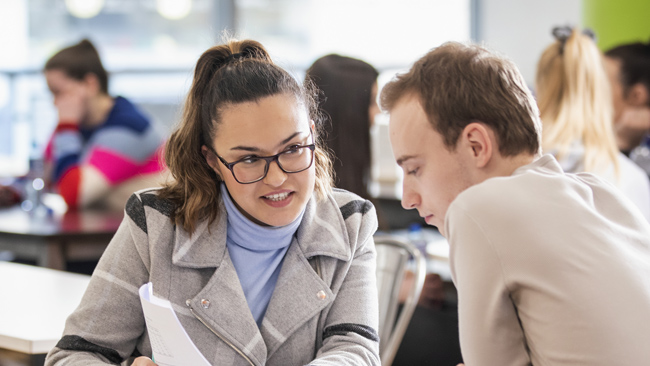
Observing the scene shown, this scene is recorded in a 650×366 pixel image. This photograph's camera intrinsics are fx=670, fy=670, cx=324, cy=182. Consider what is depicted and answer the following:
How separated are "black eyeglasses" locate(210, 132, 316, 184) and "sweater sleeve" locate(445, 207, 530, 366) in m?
0.43

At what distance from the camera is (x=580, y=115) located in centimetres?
272

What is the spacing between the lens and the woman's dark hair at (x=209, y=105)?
1394 millimetres

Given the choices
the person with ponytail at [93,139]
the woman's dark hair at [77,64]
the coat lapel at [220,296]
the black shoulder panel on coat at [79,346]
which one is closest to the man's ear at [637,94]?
the person with ponytail at [93,139]

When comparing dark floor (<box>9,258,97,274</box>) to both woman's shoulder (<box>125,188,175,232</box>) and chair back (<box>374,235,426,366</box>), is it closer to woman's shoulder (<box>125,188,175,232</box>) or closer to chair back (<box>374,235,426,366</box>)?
chair back (<box>374,235,426,366</box>)

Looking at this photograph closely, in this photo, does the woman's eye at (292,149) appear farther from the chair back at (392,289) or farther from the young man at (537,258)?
the chair back at (392,289)

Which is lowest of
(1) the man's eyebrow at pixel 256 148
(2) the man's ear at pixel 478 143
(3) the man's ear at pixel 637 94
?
(3) the man's ear at pixel 637 94

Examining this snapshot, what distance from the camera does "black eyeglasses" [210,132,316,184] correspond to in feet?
4.51

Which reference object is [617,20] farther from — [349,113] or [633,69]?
[349,113]

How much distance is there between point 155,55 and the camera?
20.8 ft

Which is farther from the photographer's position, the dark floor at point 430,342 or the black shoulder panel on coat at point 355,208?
the dark floor at point 430,342

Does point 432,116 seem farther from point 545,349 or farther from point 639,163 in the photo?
point 639,163

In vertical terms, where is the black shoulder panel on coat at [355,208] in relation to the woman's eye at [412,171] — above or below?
below

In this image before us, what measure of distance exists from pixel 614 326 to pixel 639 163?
294 cm

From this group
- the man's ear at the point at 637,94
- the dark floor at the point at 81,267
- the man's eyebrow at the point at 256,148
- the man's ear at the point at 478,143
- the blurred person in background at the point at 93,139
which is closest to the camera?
the man's ear at the point at 478,143
